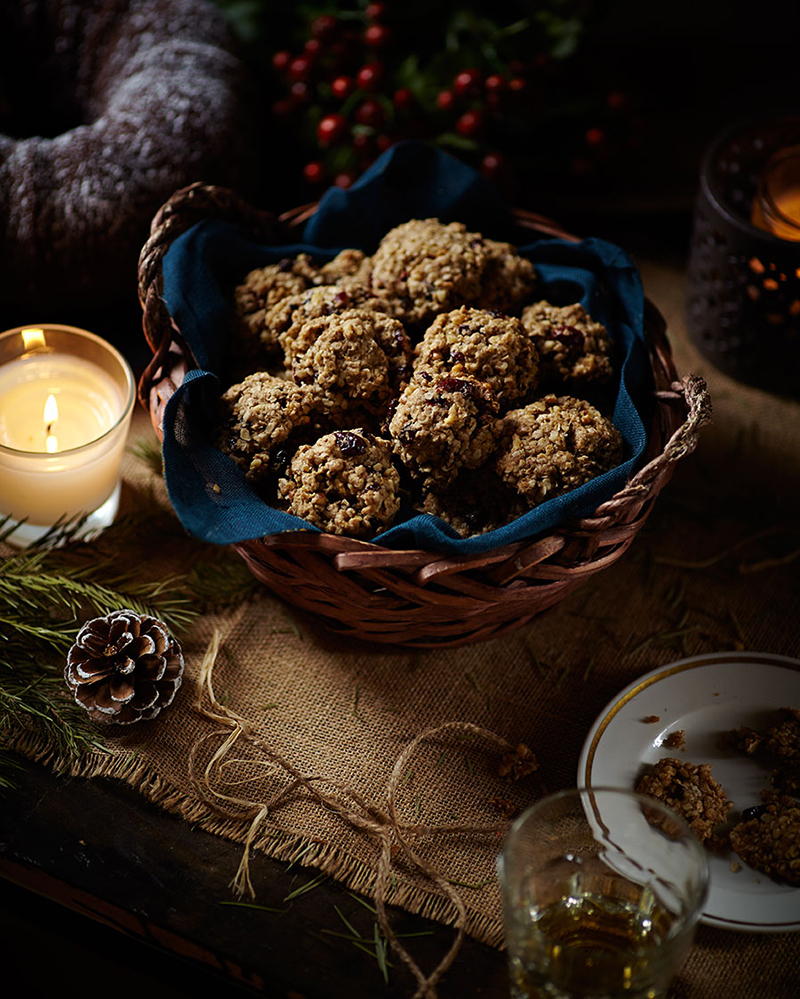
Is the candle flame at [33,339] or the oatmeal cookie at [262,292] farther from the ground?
the oatmeal cookie at [262,292]

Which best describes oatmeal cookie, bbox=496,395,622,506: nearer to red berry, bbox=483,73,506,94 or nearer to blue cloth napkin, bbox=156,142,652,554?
blue cloth napkin, bbox=156,142,652,554

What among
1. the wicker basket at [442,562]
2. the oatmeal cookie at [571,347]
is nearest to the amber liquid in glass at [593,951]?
the wicker basket at [442,562]

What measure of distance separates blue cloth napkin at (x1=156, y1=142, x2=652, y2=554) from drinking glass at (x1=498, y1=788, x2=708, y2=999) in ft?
1.02

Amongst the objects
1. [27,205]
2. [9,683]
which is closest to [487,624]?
[9,683]

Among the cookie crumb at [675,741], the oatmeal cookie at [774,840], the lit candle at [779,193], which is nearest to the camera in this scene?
the oatmeal cookie at [774,840]

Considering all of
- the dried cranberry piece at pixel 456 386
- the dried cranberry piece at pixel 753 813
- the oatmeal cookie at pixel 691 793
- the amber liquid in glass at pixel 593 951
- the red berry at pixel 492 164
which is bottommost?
the dried cranberry piece at pixel 753 813

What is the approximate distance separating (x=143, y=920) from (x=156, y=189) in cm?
113

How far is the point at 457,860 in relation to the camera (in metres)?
1.10

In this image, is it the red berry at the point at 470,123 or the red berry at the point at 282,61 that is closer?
the red berry at the point at 470,123

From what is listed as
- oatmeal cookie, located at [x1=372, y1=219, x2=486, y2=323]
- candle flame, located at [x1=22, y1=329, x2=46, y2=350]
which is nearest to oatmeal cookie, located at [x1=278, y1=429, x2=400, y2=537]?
oatmeal cookie, located at [x1=372, y1=219, x2=486, y2=323]

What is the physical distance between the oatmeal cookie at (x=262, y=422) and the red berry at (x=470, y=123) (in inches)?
28.3

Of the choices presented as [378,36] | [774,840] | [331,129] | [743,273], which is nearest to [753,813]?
[774,840]

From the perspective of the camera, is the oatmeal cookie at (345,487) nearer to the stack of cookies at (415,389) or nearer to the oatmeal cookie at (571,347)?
the stack of cookies at (415,389)

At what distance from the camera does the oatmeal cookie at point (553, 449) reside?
112 centimetres
